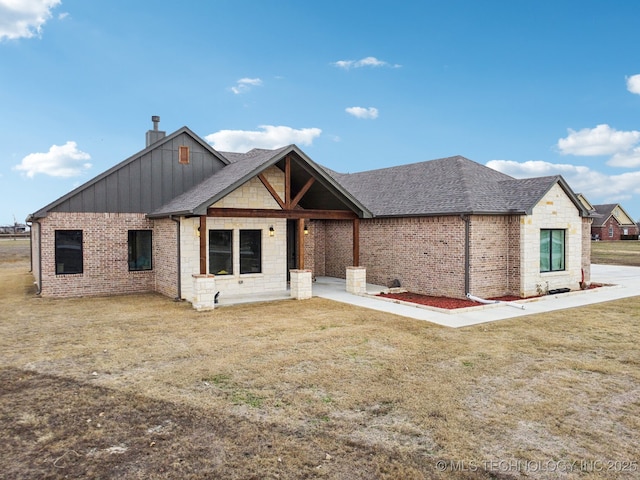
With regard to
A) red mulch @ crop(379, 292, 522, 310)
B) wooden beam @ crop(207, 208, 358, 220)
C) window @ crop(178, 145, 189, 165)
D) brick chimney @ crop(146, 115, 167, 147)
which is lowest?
red mulch @ crop(379, 292, 522, 310)

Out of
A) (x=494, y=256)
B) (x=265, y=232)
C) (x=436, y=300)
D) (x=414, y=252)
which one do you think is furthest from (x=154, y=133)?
(x=494, y=256)

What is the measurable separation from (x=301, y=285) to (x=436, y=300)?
4559 millimetres

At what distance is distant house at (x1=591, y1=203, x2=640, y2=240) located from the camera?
223ft

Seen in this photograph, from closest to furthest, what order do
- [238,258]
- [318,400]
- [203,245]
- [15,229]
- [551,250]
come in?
[318,400]
[203,245]
[238,258]
[551,250]
[15,229]

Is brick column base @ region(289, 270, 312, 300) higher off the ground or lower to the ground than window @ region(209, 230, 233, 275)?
lower

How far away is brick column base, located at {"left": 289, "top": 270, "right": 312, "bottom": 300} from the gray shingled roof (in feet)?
15.1

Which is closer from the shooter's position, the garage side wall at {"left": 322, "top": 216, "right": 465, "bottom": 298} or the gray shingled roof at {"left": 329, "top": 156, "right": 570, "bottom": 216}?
the garage side wall at {"left": 322, "top": 216, "right": 465, "bottom": 298}

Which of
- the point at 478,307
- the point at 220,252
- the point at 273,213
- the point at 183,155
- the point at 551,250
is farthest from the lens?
the point at 183,155

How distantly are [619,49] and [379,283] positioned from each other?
1772 centimetres

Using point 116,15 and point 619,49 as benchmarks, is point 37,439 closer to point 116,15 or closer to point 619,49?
point 116,15

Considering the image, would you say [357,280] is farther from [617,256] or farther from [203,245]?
[617,256]

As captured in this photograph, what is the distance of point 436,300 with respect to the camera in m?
14.6

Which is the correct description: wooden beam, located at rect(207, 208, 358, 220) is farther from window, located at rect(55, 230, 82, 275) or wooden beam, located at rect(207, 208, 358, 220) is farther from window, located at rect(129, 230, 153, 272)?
window, located at rect(55, 230, 82, 275)

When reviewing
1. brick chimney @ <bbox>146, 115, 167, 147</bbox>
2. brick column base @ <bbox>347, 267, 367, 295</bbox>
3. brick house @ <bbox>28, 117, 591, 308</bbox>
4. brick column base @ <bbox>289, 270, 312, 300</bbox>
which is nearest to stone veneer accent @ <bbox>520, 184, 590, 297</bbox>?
brick house @ <bbox>28, 117, 591, 308</bbox>
